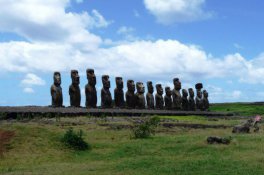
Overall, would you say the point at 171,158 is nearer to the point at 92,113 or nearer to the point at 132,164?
the point at 132,164

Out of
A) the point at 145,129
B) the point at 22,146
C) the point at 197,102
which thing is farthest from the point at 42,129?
the point at 197,102

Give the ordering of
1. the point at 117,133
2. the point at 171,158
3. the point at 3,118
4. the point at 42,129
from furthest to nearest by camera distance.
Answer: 1. the point at 3,118
2. the point at 117,133
3. the point at 42,129
4. the point at 171,158

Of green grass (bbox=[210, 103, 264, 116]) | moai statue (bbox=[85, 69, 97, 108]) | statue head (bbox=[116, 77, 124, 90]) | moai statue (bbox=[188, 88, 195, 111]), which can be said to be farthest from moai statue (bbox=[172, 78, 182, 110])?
moai statue (bbox=[85, 69, 97, 108])

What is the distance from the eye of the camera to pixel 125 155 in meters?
16.5

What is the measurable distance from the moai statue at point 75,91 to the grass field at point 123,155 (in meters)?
11.6

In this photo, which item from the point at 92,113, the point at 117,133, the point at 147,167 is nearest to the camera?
the point at 147,167

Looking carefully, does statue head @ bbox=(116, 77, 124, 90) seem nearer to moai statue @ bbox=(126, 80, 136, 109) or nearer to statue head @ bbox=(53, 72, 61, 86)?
moai statue @ bbox=(126, 80, 136, 109)

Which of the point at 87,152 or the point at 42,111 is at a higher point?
the point at 42,111

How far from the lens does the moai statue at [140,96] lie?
130 feet

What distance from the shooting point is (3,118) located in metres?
23.5

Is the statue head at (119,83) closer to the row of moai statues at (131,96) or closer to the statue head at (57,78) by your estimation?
the row of moai statues at (131,96)

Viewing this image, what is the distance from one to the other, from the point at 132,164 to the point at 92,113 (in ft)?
47.6

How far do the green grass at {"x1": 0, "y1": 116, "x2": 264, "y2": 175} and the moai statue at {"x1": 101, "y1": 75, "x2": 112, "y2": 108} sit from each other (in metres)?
14.1

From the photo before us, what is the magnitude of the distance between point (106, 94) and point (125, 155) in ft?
62.0
